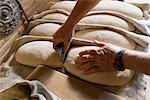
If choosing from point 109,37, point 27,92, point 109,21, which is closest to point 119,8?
point 109,21

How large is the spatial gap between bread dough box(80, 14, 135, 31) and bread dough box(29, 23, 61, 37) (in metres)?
0.16

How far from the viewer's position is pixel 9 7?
49.6 inches

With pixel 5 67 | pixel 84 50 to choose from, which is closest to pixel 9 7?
pixel 5 67

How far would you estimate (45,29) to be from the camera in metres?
1.33

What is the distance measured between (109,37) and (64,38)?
0.22 metres

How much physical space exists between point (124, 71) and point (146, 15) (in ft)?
1.91

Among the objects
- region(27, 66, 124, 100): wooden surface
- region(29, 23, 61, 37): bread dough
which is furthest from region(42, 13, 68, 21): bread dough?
region(27, 66, 124, 100): wooden surface

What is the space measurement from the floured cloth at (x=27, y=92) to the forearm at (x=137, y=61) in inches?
12.1

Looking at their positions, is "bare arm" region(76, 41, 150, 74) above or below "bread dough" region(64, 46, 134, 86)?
above

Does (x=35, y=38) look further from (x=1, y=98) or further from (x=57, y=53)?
(x=1, y=98)

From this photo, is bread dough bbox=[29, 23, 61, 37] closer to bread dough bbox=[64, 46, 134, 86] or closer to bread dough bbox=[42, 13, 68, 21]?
bread dough bbox=[42, 13, 68, 21]

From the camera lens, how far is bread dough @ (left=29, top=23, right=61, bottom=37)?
1304 mm

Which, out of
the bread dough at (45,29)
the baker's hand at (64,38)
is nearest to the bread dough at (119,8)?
the bread dough at (45,29)

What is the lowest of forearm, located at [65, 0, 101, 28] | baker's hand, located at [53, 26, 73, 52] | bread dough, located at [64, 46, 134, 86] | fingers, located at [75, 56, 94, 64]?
bread dough, located at [64, 46, 134, 86]
